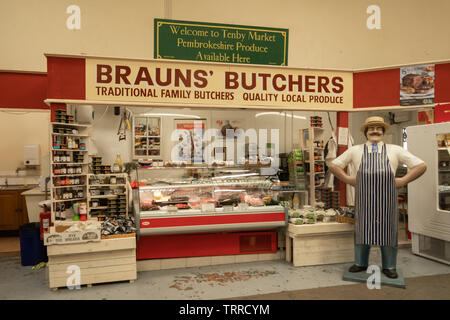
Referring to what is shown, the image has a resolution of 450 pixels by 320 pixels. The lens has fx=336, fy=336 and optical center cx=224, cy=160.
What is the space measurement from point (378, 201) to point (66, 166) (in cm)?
452

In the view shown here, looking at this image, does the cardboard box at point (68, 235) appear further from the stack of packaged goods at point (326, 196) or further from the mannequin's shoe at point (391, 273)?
the stack of packaged goods at point (326, 196)

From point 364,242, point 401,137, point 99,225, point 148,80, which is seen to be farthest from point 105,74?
point 401,137

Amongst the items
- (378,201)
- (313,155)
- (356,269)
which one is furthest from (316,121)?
(356,269)

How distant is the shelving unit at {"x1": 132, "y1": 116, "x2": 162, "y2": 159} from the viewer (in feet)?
28.3

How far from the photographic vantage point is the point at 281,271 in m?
4.67

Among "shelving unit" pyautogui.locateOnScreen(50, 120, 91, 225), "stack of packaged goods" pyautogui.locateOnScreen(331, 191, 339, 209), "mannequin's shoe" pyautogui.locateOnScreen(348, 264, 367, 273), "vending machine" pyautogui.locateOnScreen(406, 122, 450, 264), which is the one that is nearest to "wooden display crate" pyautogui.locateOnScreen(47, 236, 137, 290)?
"shelving unit" pyautogui.locateOnScreen(50, 120, 91, 225)

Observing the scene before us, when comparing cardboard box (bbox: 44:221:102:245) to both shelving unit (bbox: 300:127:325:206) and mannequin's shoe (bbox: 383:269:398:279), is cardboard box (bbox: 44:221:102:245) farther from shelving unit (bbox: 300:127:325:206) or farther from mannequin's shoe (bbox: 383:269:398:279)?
shelving unit (bbox: 300:127:325:206)

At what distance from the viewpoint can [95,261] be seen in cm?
421

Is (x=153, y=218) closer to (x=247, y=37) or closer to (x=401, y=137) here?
(x=247, y=37)

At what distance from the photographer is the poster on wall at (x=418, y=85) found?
5.57m

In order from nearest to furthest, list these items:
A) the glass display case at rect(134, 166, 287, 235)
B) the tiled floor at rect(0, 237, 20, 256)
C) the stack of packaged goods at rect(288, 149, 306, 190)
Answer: the glass display case at rect(134, 166, 287, 235) < the tiled floor at rect(0, 237, 20, 256) < the stack of packaged goods at rect(288, 149, 306, 190)

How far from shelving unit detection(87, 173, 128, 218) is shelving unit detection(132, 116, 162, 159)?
292cm

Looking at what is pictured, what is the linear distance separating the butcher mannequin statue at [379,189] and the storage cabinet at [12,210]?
664cm
